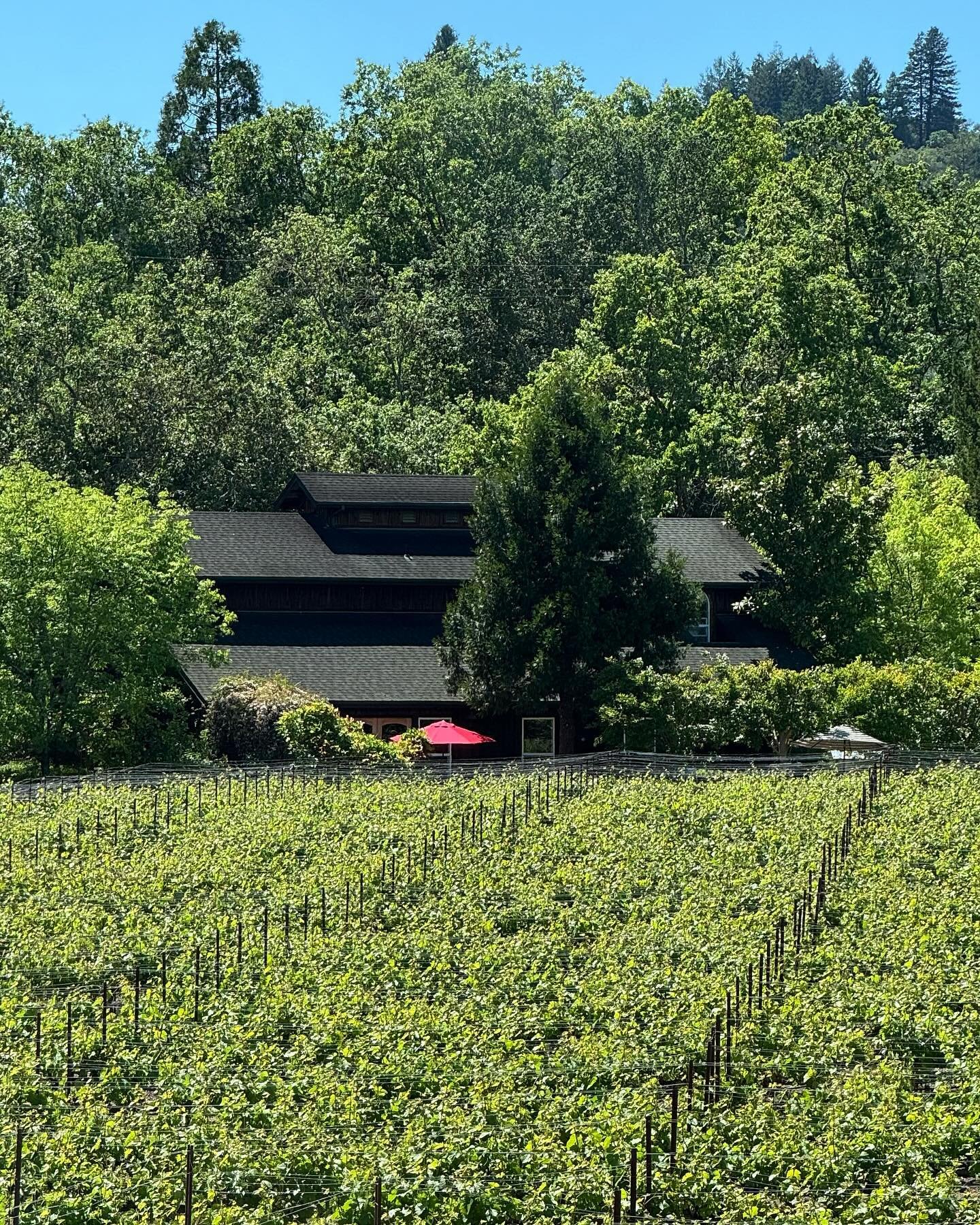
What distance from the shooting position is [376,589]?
4653 centimetres

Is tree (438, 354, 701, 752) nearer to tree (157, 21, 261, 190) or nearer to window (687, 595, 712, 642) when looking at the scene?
window (687, 595, 712, 642)

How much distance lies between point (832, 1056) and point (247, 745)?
23220 mm

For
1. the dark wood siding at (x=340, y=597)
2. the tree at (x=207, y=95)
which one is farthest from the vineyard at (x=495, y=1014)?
the tree at (x=207, y=95)

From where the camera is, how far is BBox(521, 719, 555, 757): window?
42000mm

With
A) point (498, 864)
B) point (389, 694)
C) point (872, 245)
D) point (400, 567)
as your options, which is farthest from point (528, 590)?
point (872, 245)

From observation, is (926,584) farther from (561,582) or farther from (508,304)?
(508,304)

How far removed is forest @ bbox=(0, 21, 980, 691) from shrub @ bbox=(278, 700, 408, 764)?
10.1 m

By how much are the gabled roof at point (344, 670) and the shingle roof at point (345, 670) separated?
0.6 inches

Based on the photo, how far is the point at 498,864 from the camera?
25.3 m

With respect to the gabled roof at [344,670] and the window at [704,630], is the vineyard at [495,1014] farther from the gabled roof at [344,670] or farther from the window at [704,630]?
the window at [704,630]

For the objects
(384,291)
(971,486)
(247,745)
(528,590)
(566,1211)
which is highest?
(384,291)

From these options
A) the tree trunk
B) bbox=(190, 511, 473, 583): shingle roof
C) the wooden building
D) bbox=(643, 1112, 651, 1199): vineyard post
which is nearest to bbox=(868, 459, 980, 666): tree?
the wooden building

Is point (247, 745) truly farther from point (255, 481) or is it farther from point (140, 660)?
point (255, 481)

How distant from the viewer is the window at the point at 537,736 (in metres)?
42.0
